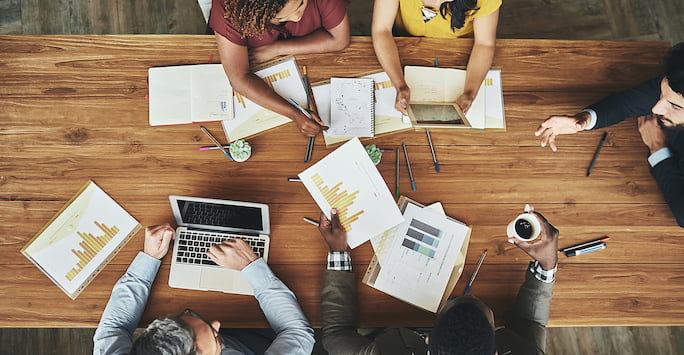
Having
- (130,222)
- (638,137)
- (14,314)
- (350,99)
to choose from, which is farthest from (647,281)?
(14,314)

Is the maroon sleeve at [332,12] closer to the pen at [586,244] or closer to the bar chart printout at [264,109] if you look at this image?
the bar chart printout at [264,109]

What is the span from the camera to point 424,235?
4.73 ft

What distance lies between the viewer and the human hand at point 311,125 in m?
1.46

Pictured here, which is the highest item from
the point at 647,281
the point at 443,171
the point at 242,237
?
the point at 443,171

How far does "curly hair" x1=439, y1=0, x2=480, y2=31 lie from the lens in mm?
1479

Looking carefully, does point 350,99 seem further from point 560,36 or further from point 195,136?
point 560,36

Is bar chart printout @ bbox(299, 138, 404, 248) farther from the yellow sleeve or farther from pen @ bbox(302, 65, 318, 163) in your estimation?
the yellow sleeve

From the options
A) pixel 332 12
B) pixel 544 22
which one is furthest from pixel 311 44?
pixel 544 22

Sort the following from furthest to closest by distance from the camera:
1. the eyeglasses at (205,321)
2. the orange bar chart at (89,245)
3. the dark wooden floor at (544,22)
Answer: the dark wooden floor at (544,22) < the orange bar chart at (89,245) < the eyeglasses at (205,321)

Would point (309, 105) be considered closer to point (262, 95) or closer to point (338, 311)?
point (262, 95)

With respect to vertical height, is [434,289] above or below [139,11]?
below

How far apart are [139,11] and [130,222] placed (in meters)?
1.67

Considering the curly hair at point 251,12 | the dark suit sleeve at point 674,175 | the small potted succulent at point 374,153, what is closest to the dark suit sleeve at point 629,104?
the dark suit sleeve at point 674,175

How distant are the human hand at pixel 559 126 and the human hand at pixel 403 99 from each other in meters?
0.50
